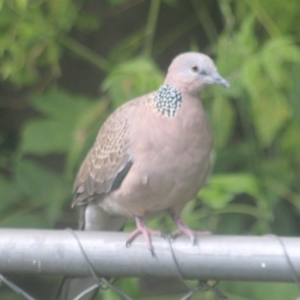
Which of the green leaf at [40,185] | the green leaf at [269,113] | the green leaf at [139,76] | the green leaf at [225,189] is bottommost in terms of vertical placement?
the green leaf at [225,189]

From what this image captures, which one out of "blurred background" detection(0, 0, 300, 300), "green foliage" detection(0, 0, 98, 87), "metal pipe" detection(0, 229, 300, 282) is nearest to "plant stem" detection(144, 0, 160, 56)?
"blurred background" detection(0, 0, 300, 300)

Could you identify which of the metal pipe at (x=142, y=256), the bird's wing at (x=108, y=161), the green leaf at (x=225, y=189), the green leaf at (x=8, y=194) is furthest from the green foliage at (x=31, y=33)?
the metal pipe at (x=142, y=256)

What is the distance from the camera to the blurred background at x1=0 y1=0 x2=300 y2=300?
6.63 ft

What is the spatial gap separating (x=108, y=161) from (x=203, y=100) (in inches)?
24.5

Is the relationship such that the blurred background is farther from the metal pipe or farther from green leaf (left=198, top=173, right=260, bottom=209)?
the metal pipe

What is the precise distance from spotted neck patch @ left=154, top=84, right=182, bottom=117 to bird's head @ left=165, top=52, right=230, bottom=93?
0.09 feet

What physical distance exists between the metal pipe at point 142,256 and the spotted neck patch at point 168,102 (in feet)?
1.75

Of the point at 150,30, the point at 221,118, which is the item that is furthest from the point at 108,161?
the point at 150,30

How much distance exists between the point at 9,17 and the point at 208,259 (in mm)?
1534

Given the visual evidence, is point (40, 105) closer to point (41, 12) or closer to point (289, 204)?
point (41, 12)

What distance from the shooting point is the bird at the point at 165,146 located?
149cm

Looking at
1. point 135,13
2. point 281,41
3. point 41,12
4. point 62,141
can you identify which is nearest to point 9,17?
point 41,12

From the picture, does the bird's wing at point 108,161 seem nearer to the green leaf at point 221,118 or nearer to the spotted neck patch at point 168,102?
the spotted neck patch at point 168,102

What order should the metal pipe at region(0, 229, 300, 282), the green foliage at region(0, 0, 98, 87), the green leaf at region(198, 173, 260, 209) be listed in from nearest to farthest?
the metal pipe at region(0, 229, 300, 282) < the green leaf at region(198, 173, 260, 209) < the green foliage at region(0, 0, 98, 87)
